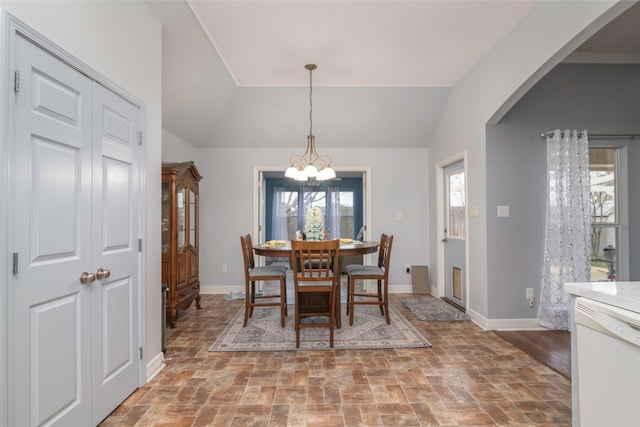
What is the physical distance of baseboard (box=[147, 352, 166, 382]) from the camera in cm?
227

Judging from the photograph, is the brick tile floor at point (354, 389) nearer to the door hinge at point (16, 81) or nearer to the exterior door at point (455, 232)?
the exterior door at point (455, 232)

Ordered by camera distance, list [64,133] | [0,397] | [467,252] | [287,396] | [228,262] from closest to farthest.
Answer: [0,397] → [64,133] → [287,396] → [467,252] → [228,262]

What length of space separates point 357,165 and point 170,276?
2998mm

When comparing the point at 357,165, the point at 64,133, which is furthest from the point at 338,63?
the point at 64,133

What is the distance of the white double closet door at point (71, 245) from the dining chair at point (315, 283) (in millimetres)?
1234

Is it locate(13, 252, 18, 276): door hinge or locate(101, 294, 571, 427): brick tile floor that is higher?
locate(13, 252, 18, 276): door hinge

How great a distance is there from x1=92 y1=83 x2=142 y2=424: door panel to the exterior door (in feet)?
10.8

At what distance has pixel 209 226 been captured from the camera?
4.90 metres

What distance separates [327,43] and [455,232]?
2731 mm

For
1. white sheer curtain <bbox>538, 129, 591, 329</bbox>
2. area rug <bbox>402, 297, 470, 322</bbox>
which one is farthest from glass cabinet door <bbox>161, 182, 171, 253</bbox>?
white sheer curtain <bbox>538, 129, 591, 329</bbox>

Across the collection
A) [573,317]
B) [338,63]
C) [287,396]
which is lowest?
[287,396]

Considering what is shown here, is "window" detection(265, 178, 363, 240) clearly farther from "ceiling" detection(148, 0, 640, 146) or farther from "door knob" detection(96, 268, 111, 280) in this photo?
"door knob" detection(96, 268, 111, 280)

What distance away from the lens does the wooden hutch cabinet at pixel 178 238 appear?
3359 mm

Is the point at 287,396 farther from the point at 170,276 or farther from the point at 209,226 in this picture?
the point at 209,226
